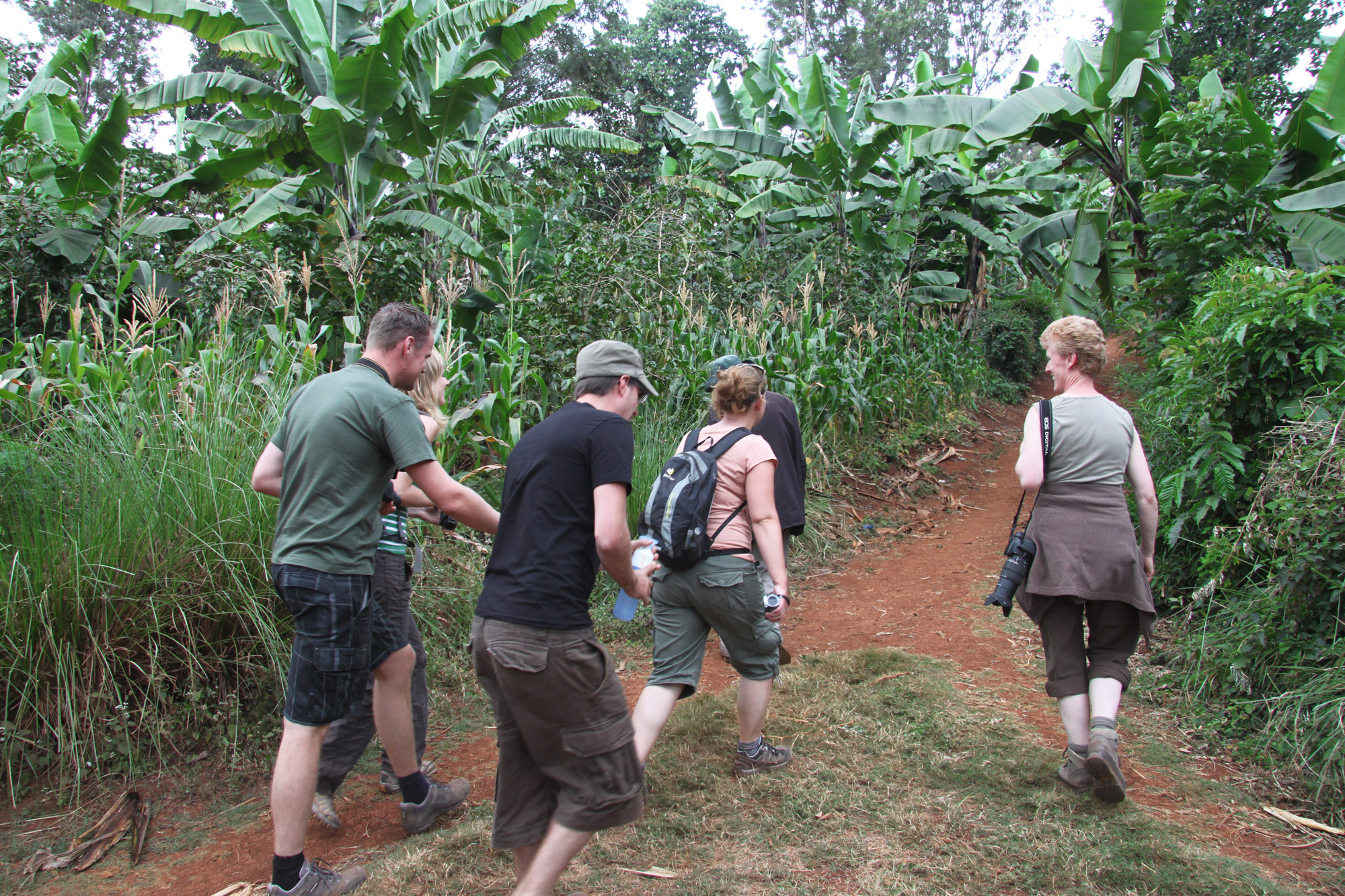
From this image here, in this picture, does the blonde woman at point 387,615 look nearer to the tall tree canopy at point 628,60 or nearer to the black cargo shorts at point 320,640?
the black cargo shorts at point 320,640

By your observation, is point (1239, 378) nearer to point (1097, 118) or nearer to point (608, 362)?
point (608, 362)

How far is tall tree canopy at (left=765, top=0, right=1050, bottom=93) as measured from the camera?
3425 centimetres

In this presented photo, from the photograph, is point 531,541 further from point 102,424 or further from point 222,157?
point 222,157

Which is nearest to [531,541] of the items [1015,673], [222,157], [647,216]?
[1015,673]

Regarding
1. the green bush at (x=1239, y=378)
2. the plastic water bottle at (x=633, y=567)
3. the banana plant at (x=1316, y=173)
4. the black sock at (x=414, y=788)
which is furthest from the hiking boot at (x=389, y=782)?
the banana plant at (x=1316, y=173)

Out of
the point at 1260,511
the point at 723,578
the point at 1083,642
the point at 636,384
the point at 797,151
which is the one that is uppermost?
the point at 797,151

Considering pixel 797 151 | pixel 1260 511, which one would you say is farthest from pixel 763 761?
pixel 797 151

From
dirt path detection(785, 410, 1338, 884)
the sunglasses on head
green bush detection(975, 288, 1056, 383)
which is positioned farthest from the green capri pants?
green bush detection(975, 288, 1056, 383)

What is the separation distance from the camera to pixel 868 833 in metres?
3.29

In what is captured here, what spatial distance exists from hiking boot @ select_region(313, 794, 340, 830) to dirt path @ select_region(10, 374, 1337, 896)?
0.19 feet

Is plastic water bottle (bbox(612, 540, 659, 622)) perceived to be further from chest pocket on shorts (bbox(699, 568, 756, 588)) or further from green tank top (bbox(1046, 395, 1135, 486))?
green tank top (bbox(1046, 395, 1135, 486))

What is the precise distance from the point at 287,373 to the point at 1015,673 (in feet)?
16.2

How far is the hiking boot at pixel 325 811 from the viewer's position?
348 cm

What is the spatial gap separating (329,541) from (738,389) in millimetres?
1808
